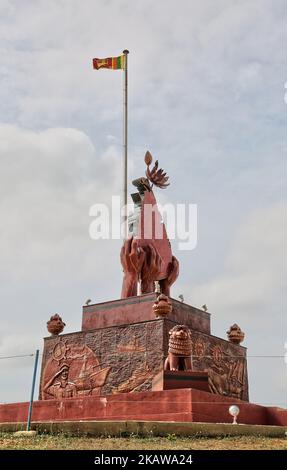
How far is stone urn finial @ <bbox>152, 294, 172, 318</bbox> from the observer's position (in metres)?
12.9

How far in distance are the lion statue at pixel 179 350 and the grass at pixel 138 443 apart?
9.86ft

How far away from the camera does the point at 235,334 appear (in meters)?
15.3

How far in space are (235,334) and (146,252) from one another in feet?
10.9

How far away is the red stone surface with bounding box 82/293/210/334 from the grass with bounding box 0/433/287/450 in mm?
4754

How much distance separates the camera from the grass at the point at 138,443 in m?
7.76

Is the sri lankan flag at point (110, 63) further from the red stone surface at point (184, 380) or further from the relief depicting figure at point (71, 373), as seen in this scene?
the red stone surface at point (184, 380)

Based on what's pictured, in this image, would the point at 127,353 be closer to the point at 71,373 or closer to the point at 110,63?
the point at 71,373

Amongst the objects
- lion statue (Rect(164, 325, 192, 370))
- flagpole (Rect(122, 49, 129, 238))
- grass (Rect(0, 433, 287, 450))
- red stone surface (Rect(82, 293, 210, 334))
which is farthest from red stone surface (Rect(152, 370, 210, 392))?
flagpole (Rect(122, 49, 129, 238))

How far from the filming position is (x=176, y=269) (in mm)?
15805

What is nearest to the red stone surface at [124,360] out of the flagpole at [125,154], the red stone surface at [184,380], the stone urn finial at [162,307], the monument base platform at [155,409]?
the stone urn finial at [162,307]

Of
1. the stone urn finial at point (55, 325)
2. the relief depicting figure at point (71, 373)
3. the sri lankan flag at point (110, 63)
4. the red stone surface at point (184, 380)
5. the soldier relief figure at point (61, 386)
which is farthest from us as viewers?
the sri lankan flag at point (110, 63)

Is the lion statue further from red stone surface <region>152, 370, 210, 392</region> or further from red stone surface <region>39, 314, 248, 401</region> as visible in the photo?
red stone surface <region>39, 314, 248, 401</region>

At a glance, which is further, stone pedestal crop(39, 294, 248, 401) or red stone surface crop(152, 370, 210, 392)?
stone pedestal crop(39, 294, 248, 401)
